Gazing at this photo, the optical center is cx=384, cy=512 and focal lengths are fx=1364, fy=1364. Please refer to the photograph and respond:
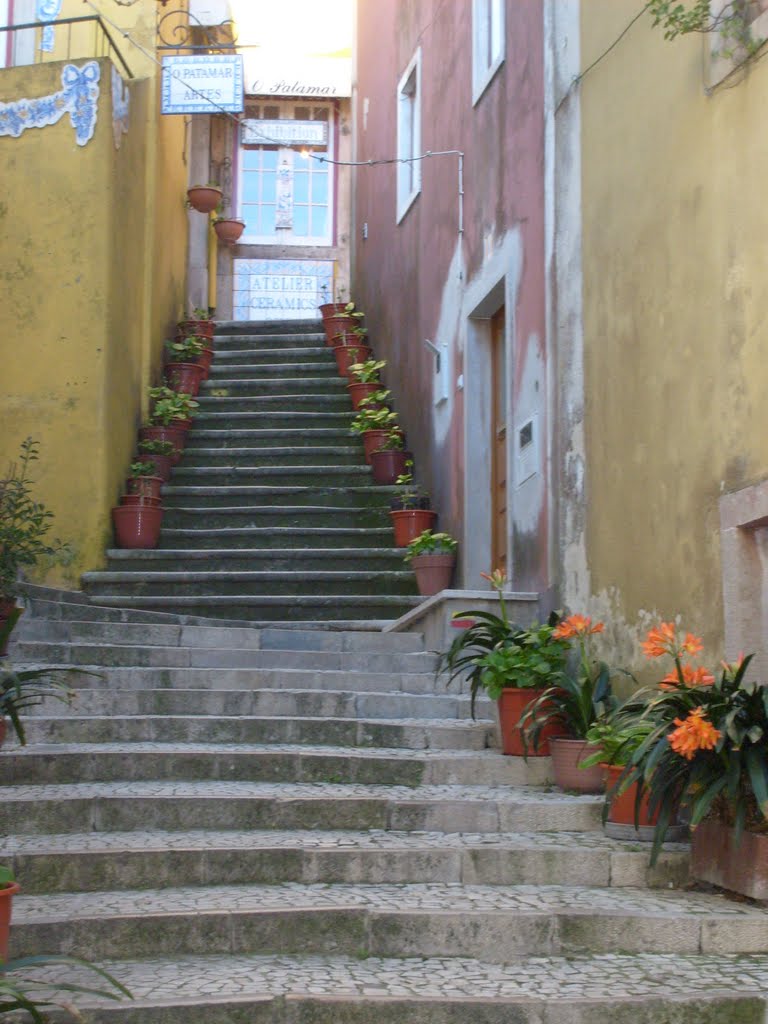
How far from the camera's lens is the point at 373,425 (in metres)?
11.1

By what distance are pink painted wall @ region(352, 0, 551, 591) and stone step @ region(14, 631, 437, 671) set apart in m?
0.89

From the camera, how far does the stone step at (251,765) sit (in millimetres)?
5172

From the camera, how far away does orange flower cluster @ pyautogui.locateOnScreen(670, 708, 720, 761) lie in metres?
4.07

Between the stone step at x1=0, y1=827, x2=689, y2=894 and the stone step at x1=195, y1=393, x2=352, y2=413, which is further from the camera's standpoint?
the stone step at x1=195, y1=393, x2=352, y2=413

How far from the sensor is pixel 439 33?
10.4 metres

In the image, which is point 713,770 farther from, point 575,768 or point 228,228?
point 228,228

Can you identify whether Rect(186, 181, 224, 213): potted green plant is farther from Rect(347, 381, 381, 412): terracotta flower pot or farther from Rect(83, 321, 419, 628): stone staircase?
Rect(347, 381, 381, 412): terracotta flower pot

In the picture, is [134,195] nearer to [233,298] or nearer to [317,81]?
[233,298]

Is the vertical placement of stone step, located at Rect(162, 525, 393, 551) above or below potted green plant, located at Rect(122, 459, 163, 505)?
below

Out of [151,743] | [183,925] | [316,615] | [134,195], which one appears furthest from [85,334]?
[183,925]

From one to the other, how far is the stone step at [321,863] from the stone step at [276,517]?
5.58 metres

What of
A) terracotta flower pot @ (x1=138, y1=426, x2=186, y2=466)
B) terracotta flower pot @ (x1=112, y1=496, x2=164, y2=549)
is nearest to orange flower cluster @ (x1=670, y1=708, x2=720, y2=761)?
terracotta flower pot @ (x1=112, y1=496, x2=164, y2=549)

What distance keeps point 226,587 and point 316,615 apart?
66 centimetres

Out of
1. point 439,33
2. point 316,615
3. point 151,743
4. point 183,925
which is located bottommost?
point 183,925
